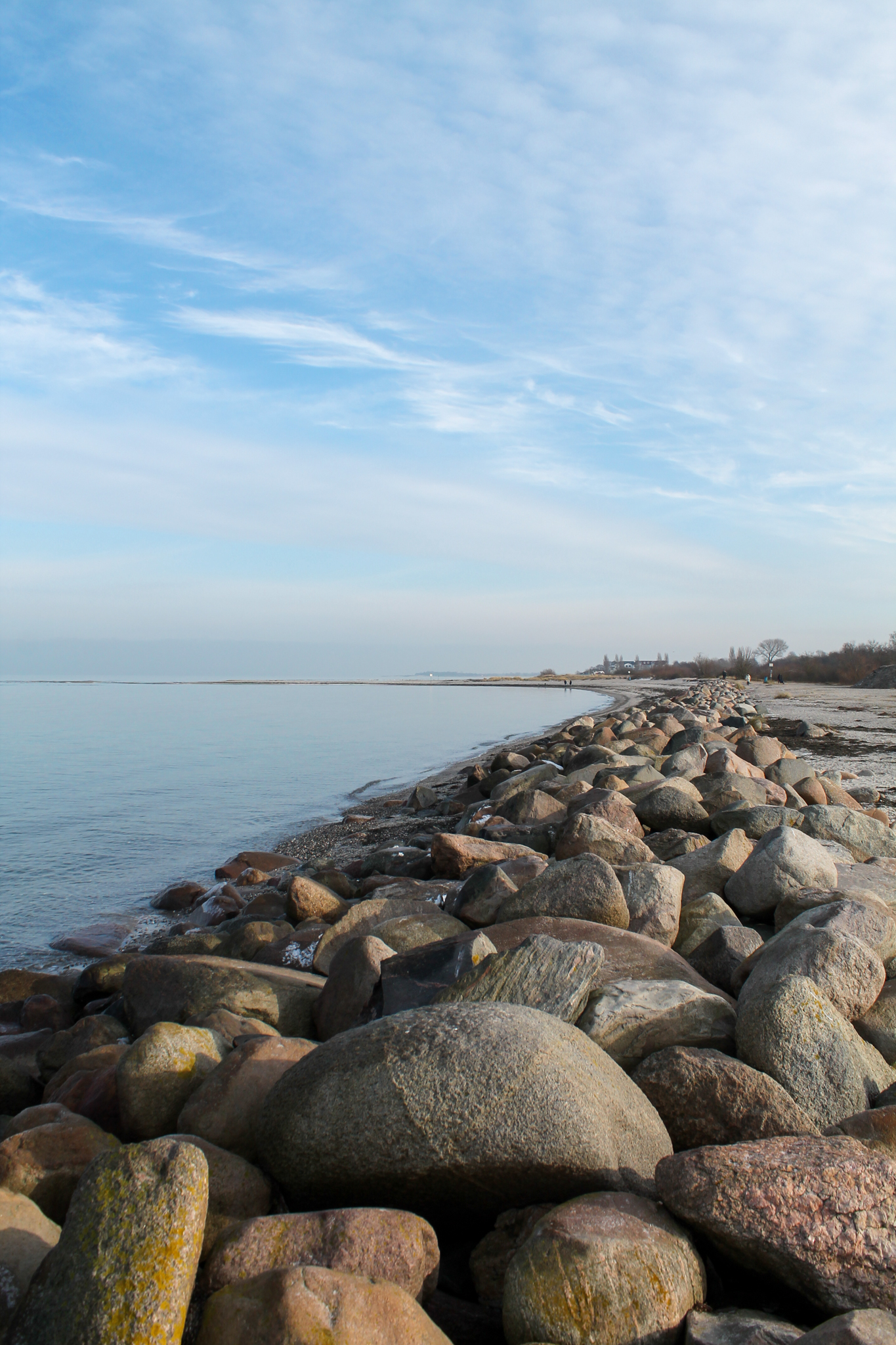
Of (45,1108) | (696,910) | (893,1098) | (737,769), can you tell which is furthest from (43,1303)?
(737,769)

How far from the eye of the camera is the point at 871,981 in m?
3.88

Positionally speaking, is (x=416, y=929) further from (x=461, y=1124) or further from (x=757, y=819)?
(x=757, y=819)

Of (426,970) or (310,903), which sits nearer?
(426,970)

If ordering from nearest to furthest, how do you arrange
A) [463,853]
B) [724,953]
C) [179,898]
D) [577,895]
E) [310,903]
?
[724,953], [577,895], [310,903], [463,853], [179,898]

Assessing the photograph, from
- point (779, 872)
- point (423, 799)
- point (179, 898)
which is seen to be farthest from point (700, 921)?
point (423, 799)

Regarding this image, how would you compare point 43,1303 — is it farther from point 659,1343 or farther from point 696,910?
point 696,910

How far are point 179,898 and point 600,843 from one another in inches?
232

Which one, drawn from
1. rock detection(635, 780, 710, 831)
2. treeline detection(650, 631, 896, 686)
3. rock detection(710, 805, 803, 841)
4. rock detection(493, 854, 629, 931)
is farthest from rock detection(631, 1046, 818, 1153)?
treeline detection(650, 631, 896, 686)

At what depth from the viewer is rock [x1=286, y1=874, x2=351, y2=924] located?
756cm

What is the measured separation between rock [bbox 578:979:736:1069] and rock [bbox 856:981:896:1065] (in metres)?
0.68

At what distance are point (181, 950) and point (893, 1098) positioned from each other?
18.7 ft

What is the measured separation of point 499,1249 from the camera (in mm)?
2695

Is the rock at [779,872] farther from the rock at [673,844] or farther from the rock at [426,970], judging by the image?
the rock at [426,970]

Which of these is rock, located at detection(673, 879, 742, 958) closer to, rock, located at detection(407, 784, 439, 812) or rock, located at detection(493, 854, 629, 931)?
rock, located at detection(493, 854, 629, 931)
